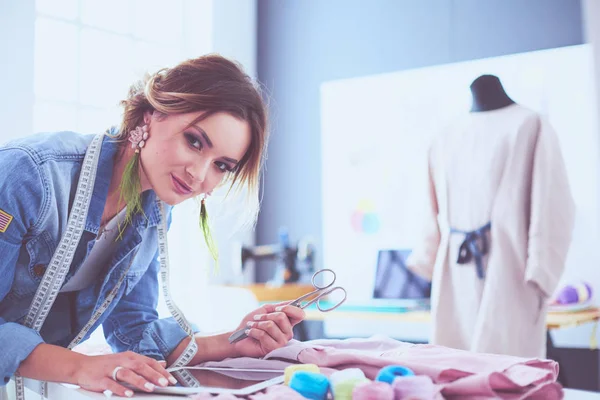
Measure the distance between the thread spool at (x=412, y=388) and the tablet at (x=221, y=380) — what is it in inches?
8.2

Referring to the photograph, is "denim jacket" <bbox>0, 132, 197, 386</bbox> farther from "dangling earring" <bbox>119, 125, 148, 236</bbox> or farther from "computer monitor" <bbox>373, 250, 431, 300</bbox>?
"computer monitor" <bbox>373, 250, 431, 300</bbox>

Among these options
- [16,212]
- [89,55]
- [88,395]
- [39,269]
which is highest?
[89,55]

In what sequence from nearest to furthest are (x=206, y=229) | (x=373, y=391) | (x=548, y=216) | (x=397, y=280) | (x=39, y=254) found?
(x=373, y=391), (x=39, y=254), (x=206, y=229), (x=548, y=216), (x=397, y=280)

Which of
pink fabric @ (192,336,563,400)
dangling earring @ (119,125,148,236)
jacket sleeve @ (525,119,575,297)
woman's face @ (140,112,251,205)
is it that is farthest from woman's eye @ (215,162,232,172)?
jacket sleeve @ (525,119,575,297)

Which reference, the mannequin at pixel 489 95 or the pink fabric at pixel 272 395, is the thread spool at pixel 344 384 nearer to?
the pink fabric at pixel 272 395

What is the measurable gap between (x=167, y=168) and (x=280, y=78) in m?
3.30

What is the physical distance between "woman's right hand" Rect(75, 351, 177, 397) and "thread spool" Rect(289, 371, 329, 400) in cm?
22

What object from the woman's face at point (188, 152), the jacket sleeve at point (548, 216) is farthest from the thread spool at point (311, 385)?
the jacket sleeve at point (548, 216)

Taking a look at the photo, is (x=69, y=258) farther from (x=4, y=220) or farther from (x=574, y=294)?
(x=574, y=294)

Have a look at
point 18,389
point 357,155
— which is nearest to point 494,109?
point 357,155

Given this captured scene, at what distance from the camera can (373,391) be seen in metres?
0.71

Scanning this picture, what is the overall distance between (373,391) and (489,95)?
7.86ft

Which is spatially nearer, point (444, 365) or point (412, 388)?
point (412, 388)

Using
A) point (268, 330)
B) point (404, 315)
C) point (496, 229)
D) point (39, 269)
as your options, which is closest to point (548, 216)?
point (496, 229)
